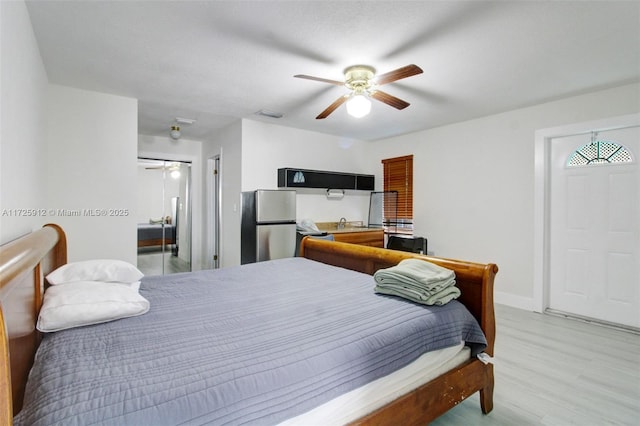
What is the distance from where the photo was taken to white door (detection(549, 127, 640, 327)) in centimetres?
321

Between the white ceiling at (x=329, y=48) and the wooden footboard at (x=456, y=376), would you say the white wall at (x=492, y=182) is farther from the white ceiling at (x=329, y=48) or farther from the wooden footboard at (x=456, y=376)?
the wooden footboard at (x=456, y=376)

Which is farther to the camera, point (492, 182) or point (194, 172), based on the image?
point (194, 172)

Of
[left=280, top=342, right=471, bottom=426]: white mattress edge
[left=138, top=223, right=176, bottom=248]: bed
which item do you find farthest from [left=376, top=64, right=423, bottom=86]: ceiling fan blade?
[left=138, top=223, right=176, bottom=248]: bed

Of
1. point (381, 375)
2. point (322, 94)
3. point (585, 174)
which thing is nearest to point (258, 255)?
point (322, 94)

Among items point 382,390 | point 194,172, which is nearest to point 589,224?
point 382,390

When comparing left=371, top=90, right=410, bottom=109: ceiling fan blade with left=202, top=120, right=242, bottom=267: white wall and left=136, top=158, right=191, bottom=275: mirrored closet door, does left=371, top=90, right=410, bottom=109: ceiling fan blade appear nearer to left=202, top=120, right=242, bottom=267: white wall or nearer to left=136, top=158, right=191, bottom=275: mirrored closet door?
left=202, top=120, right=242, bottom=267: white wall

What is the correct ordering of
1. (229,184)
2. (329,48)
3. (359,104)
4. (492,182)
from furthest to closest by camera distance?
1. (229,184)
2. (492,182)
3. (359,104)
4. (329,48)

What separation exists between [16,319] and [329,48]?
239 centimetres

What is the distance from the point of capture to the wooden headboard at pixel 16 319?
67cm

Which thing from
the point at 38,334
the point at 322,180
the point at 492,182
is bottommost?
the point at 38,334

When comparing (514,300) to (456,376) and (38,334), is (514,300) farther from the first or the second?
(38,334)

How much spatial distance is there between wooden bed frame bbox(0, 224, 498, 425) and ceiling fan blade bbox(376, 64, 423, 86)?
4.37ft

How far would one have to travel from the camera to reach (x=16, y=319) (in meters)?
1.06

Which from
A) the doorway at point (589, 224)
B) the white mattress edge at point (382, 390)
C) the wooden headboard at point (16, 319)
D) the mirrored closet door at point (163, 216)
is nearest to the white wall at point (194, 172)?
the mirrored closet door at point (163, 216)
